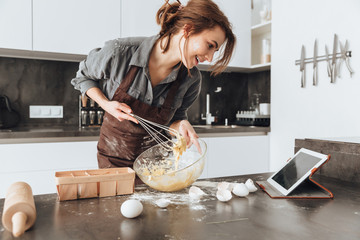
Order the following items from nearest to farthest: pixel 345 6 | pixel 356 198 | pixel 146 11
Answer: pixel 356 198 → pixel 345 6 → pixel 146 11

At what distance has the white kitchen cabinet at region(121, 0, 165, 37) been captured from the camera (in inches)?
96.6

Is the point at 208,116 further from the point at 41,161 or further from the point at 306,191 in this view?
the point at 306,191

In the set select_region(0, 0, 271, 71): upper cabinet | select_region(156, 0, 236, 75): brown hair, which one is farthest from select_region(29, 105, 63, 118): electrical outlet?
select_region(156, 0, 236, 75): brown hair

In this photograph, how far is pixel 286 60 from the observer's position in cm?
259

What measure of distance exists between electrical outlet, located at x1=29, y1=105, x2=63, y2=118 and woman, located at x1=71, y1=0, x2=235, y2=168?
3.92 ft

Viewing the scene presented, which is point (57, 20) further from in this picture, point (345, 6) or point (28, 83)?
point (345, 6)

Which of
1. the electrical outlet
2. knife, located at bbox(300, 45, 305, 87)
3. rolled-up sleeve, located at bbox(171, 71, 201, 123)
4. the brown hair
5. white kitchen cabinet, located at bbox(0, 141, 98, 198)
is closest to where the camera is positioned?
the brown hair

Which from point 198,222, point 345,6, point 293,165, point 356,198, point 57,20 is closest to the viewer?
point 198,222

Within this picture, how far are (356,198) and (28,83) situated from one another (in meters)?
2.42

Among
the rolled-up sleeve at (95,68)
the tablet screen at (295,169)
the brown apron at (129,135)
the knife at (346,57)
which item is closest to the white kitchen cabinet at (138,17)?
the rolled-up sleeve at (95,68)

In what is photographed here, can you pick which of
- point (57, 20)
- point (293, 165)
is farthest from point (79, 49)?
point (293, 165)

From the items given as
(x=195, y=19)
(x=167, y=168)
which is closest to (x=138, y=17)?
(x=195, y=19)

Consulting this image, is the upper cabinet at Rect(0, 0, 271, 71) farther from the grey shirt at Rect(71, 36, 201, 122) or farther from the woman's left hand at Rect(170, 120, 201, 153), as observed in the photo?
the woman's left hand at Rect(170, 120, 201, 153)

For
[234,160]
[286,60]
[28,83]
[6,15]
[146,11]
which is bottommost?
[234,160]
